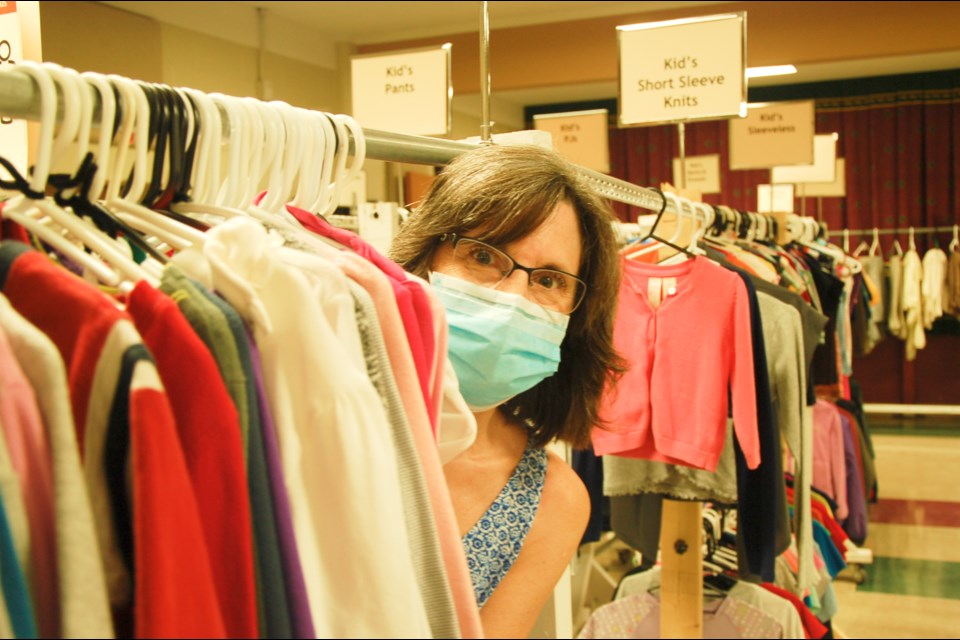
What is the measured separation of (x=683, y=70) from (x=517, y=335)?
1.55 metres

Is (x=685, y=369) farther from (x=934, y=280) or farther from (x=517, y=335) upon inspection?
(x=934, y=280)

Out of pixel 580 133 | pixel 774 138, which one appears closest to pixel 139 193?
pixel 580 133

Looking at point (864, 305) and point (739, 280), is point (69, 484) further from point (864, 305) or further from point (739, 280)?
point (864, 305)

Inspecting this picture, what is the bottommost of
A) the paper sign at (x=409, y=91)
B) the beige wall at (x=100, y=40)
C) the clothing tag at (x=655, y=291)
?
the clothing tag at (x=655, y=291)

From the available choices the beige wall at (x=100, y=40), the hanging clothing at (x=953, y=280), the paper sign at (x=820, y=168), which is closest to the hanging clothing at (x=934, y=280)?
the hanging clothing at (x=953, y=280)

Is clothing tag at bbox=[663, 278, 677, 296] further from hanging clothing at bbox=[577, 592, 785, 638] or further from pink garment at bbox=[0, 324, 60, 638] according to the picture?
pink garment at bbox=[0, 324, 60, 638]

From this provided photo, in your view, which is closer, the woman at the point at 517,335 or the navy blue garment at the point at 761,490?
the woman at the point at 517,335

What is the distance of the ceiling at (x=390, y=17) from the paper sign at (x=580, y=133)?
345 cm

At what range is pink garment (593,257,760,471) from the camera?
197cm

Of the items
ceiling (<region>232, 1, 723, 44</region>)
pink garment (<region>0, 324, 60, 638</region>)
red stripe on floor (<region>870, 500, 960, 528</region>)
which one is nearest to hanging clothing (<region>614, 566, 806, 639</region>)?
red stripe on floor (<region>870, 500, 960, 528</region>)

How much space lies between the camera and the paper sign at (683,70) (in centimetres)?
232

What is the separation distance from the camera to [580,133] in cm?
306

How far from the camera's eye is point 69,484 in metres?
0.48

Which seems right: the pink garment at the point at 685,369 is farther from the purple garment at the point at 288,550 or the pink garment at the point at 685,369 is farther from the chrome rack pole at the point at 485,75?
the purple garment at the point at 288,550
